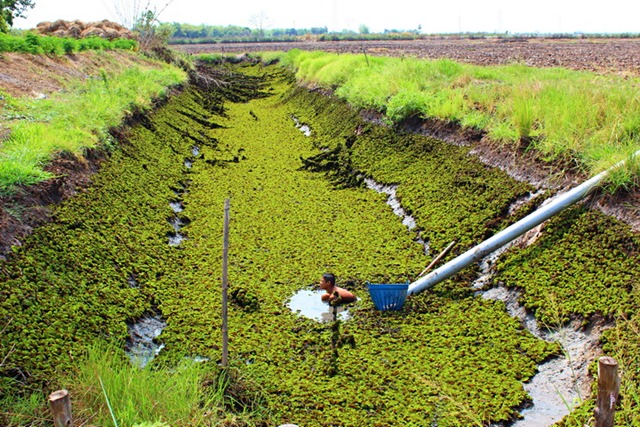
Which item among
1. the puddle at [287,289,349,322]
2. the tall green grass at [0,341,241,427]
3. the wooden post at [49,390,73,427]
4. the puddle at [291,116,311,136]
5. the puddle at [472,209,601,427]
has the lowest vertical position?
the puddle at [291,116,311,136]

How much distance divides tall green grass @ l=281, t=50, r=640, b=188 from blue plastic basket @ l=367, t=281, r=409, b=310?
1.91 metres

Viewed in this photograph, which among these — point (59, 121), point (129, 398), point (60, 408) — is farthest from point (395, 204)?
point (60, 408)

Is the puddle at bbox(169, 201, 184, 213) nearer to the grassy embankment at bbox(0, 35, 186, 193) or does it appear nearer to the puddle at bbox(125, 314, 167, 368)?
the grassy embankment at bbox(0, 35, 186, 193)

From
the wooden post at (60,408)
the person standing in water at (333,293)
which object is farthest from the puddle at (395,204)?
the wooden post at (60,408)

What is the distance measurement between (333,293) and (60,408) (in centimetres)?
269

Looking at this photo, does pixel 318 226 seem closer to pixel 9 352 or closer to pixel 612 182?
pixel 612 182

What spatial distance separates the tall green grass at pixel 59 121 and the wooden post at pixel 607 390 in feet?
14.8

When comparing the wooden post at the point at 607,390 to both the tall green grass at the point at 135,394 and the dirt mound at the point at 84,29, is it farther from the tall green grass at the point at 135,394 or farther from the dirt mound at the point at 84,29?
the dirt mound at the point at 84,29

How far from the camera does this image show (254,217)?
682 cm

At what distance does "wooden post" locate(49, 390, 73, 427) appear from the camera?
84.5 inches

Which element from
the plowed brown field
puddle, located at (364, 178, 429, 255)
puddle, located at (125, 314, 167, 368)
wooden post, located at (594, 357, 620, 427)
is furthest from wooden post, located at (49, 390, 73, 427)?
the plowed brown field

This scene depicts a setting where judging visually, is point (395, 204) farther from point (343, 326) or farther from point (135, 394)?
point (135, 394)

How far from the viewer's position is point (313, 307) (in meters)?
4.74

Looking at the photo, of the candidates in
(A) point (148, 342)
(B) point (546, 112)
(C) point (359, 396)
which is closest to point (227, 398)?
(C) point (359, 396)
